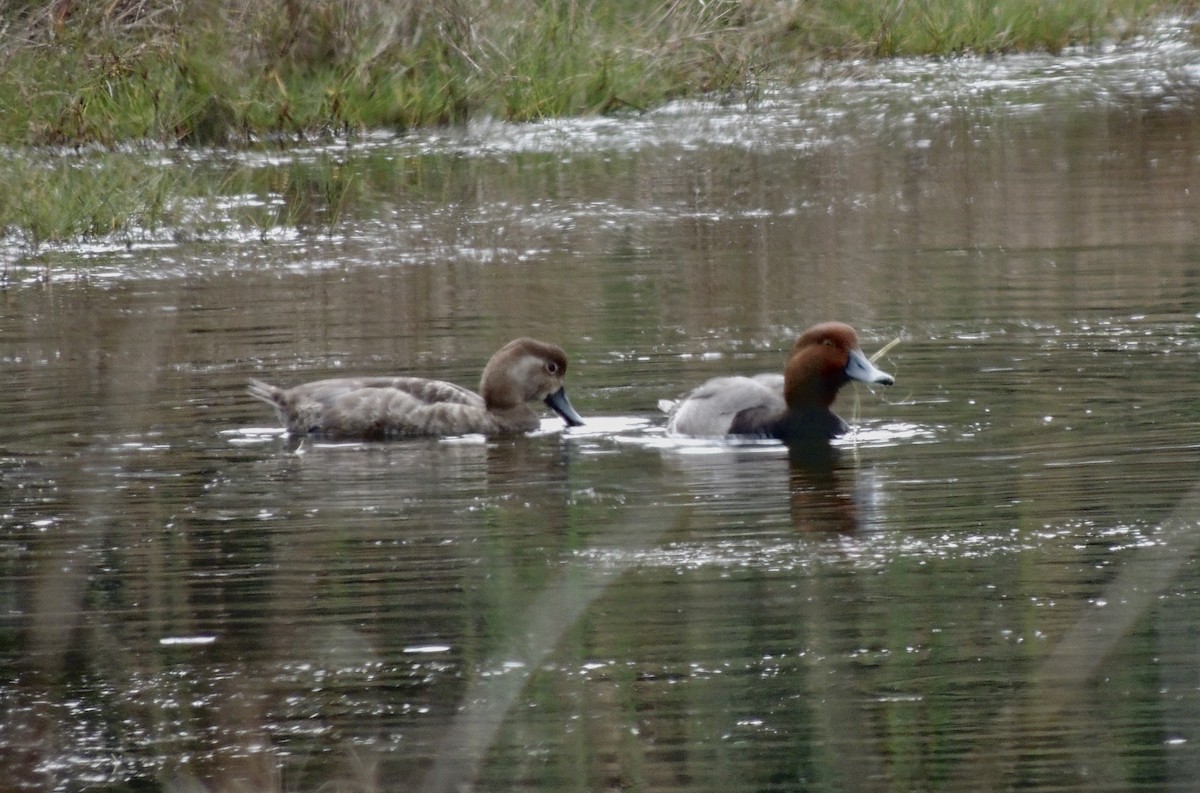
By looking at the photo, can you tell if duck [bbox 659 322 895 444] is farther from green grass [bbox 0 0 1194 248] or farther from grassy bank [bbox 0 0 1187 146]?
grassy bank [bbox 0 0 1187 146]

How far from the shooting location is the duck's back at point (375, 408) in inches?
377

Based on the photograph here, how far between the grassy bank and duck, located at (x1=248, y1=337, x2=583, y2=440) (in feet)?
29.6

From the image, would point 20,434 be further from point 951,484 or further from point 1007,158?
point 1007,158

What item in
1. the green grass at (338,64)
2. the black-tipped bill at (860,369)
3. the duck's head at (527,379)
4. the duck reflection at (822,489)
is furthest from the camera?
the green grass at (338,64)

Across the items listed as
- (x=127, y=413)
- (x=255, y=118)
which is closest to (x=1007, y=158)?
(x=255, y=118)

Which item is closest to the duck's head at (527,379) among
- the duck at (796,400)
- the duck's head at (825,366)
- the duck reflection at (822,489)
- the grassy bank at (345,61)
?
the duck at (796,400)

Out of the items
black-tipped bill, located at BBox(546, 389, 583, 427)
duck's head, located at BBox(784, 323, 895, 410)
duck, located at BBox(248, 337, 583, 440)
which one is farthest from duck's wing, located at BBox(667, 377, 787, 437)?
duck, located at BBox(248, 337, 583, 440)

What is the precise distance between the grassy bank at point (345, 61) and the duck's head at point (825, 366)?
1013 cm

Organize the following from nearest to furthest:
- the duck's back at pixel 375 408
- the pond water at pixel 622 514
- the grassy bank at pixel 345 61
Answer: the pond water at pixel 622 514
the duck's back at pixel 375 408
the grassy bank at pixel 345 61

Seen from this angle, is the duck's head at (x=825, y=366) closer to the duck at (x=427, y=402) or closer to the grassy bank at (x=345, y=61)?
the duck at (x=427, y=402)

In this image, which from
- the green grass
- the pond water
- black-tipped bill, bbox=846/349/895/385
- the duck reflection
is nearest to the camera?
the pond water

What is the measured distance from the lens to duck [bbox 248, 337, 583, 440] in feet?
31.4

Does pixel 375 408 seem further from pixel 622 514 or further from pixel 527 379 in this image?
pixel 622 514

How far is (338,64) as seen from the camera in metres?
20.2
